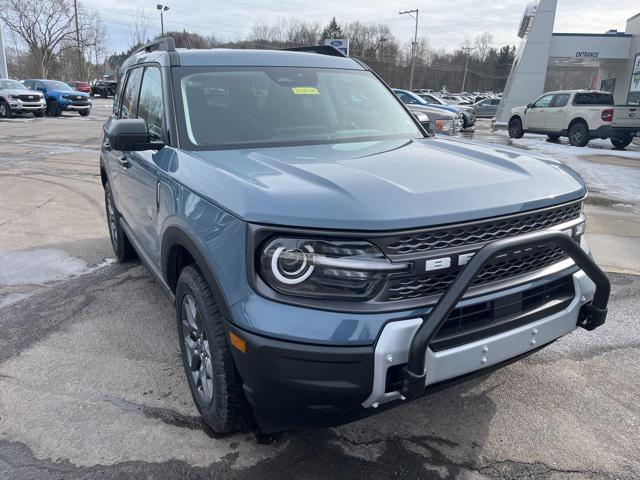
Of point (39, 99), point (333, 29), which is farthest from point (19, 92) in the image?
point (333, 29)

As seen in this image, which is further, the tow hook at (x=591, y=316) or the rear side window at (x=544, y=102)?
the rear side window at (x=544, y=102)

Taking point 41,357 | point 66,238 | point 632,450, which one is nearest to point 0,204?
point 66,238

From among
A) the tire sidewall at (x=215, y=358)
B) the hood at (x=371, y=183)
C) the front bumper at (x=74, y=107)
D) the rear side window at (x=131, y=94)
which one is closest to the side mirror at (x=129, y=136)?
the hood at (x=371, y=183)

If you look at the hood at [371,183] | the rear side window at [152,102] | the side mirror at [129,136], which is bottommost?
the hood at [371,183]

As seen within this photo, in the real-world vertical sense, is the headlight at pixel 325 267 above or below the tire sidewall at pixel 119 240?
above

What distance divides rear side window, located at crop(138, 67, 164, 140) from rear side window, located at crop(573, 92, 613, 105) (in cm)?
1690

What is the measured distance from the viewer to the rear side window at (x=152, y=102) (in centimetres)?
316

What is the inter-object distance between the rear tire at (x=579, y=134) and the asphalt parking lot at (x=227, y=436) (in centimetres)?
1391

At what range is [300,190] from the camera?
1.97 m

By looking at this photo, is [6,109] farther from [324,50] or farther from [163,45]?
[324,50]

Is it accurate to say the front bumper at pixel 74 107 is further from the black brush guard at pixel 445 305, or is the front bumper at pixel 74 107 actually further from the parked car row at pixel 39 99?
the black brush guard at pixel 445 305

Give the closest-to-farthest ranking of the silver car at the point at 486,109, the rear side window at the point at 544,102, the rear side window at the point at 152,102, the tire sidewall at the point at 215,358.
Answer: the tire sidewall at the point at 215,358 → the rear side window at the point at 152,102 → the rear side window at the point at 544,102 → the silver car at the point at 486,109

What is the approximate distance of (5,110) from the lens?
23.7 meters

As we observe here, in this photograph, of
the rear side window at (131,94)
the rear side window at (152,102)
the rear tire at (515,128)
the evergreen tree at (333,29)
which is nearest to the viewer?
the rear side window at (152,102)
